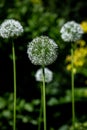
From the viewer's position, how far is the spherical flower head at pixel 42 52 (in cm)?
271

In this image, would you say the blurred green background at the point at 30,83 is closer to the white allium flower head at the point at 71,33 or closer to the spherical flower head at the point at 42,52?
the white allium flower head at the point at 71,33

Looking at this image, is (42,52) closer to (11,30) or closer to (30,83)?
(11,30)

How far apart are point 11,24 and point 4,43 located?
2174 millimetres

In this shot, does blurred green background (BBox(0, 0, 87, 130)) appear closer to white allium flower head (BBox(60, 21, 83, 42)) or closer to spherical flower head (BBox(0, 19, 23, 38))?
white allium flower head (BBox(60, 21, 83, 42))

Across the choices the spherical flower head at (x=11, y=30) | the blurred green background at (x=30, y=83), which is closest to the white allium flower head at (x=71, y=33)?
the spherical flower head at (x=11, y=30)

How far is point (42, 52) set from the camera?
2736 millimetres

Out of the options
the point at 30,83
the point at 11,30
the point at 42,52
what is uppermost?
the point at 11,30

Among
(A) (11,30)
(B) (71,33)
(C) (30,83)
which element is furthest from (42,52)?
(C) (30,83)

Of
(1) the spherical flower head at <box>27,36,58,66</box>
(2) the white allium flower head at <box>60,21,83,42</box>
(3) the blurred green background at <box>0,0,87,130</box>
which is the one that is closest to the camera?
(1) the spherical flower head at <box>27,36,58,66</box>

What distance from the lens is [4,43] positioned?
16.8 ft

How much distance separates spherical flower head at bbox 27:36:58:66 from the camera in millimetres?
2709

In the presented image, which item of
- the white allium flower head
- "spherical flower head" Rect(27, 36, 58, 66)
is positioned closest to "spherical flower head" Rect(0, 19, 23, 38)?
"spherical flower head" Rect(27, 36, 58, 66)

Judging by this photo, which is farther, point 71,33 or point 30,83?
point 30,83

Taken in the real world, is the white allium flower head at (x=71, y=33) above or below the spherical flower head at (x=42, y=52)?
above
